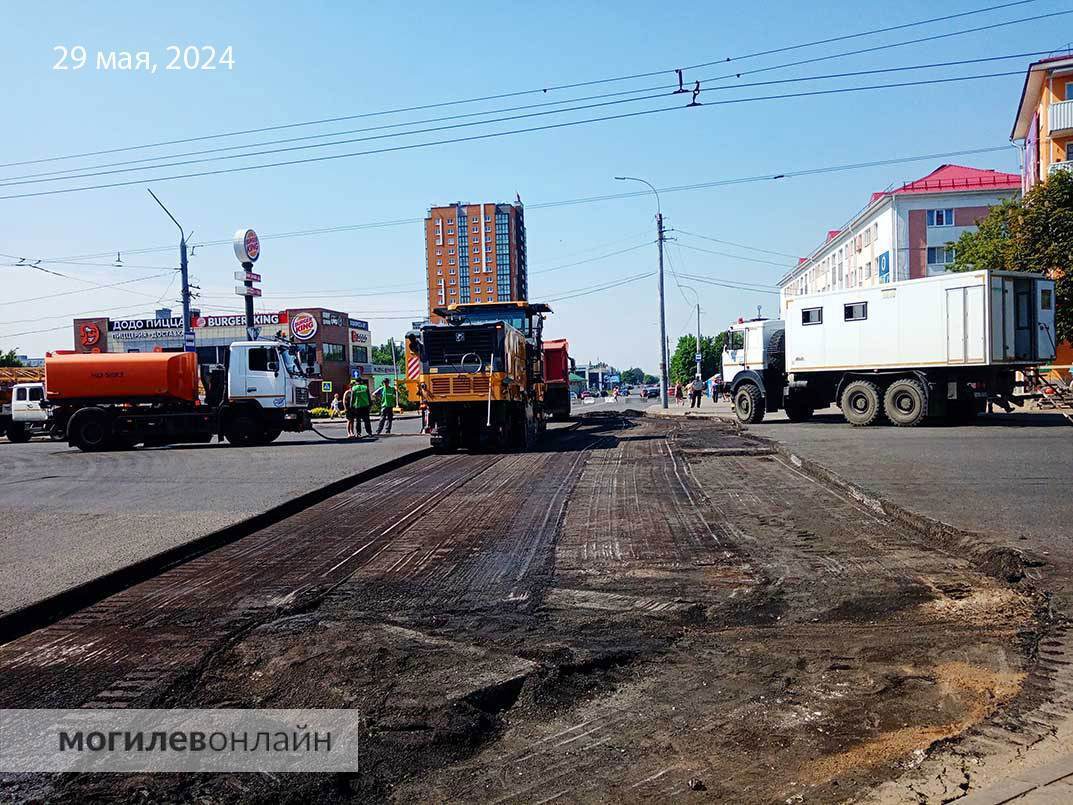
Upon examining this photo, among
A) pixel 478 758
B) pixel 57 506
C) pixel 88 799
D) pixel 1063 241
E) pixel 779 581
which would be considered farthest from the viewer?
pixel 1063 241

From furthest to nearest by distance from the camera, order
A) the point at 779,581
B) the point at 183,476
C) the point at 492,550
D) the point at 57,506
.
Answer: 1. the point at 183,476
2. the point at 57,506
3. the point at 492,550
4. the point at 779,581

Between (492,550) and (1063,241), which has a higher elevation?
(1063,241)

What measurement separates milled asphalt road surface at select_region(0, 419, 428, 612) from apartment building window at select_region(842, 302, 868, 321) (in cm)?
→ 1141

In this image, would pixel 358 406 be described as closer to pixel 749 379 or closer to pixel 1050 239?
pixel 749 379

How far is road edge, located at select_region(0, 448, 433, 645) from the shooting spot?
18.4 feet

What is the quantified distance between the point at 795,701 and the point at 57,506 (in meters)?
10.0

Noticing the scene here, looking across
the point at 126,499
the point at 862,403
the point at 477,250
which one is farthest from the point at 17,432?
the point at 477,250

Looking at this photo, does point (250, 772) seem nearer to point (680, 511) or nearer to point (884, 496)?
point (680, 511)

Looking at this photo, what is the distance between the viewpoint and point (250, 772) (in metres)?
3.52

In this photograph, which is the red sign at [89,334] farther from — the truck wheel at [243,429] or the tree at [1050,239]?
the tree at [1050,239]

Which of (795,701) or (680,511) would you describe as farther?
(680,511)

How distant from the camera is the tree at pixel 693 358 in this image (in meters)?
113

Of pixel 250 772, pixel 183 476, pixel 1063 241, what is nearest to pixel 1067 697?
pixel 250 772

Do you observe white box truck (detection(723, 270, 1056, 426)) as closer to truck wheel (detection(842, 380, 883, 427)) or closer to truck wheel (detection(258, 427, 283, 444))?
truck wheel (detection(842, 380, 883, 427))
